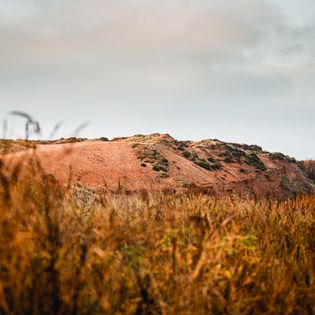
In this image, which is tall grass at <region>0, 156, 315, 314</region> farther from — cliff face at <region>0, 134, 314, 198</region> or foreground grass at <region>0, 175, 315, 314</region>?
cliff face at <region>0, 134, 314, 198</region>

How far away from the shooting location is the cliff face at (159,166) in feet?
87.4

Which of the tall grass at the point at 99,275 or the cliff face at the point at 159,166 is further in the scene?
the cliff face at the point at 159,166

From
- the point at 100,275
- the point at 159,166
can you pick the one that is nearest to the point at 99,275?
A: the point at 100,275

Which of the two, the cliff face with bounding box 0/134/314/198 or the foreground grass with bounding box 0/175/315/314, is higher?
the cliff face with bounding box 0/134/314/198

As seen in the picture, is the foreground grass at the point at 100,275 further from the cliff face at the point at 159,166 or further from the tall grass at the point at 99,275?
the cliff face at the point at 159,166

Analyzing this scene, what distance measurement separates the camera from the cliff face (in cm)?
2664

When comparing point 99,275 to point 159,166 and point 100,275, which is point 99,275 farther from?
point 159,166

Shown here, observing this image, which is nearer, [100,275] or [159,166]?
[100,275]

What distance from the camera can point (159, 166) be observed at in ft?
111

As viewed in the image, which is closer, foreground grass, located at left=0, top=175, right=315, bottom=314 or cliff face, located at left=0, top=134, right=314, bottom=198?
foreground grass, located at left=0, top=175, right=315, bottom=314

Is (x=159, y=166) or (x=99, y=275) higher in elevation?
(x=159, y=166)

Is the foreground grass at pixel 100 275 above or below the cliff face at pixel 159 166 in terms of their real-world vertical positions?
below

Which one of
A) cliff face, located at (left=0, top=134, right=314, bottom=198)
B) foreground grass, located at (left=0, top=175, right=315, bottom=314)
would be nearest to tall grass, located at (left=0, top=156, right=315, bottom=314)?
foreground grass, located at (left=0, top=175, right=315, bottom=314)

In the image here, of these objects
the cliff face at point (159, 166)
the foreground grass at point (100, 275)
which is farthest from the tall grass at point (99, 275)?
the cliff face at point (159, 166)
